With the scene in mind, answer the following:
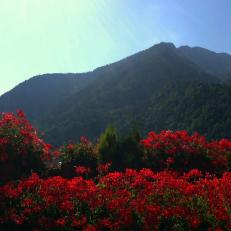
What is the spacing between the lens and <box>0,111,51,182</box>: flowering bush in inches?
555

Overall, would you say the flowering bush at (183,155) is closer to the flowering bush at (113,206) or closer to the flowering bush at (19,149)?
the flowering bush at (19,149)

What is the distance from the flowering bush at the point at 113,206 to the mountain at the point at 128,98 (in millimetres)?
60074

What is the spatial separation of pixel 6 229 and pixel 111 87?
107 meters

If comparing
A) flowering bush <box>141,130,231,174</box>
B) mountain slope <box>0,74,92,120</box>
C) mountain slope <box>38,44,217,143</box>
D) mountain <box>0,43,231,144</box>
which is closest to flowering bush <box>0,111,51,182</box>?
flowering bush <box>141,130,231,174</box>

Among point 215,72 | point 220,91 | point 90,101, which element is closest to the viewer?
point 220,91

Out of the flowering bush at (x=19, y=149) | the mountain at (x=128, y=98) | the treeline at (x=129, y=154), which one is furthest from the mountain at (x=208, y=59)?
the flowering bush at (x=19, y=149)

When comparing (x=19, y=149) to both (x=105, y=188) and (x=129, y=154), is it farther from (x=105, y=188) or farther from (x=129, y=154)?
(x=129, y=154)

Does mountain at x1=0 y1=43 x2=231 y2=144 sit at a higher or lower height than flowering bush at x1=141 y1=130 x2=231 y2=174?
higher

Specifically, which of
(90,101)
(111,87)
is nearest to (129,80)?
(111,87)

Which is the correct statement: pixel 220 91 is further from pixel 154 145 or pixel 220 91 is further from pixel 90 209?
pixel 90 209

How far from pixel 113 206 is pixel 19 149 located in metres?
5.32

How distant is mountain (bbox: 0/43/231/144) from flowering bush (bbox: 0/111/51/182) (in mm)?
57109

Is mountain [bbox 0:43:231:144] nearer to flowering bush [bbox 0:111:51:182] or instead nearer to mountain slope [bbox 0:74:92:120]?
mountain slope [bbox 0:74:92:120]

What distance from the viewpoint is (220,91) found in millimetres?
84125
